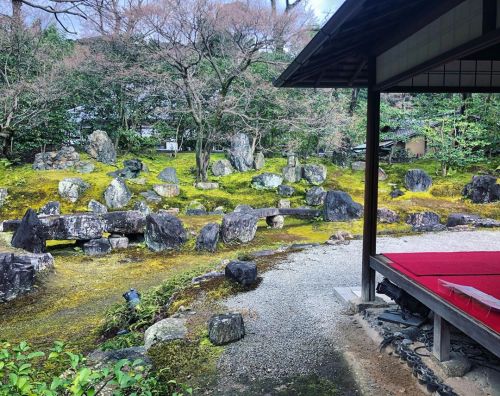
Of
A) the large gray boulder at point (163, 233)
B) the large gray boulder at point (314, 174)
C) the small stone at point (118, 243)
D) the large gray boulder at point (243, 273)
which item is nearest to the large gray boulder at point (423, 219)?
the large gray boulder at point (314, 174)

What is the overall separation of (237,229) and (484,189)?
8372mm

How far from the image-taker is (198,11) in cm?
1381

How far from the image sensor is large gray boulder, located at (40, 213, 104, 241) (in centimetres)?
1007

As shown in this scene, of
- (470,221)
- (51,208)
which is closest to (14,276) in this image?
(51,208)

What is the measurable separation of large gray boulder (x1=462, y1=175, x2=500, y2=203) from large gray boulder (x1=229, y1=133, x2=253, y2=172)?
8326 millimetres

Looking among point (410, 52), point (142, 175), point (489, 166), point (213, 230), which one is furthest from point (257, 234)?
point (489, 166)

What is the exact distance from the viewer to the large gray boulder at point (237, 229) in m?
10.5

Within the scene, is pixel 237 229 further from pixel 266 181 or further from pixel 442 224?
pixel 266 181

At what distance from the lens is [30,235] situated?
9.14 metres

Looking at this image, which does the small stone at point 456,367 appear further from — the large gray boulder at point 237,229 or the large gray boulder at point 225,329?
the large gray boulder at point 237,229

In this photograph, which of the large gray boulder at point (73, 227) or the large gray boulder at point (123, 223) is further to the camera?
the large gray boulder at point (123, 223)

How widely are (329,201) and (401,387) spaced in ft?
30.8

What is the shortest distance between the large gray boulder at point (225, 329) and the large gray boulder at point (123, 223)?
6.47 meters

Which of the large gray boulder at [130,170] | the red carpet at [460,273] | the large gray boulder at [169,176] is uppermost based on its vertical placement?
the large gray boulder at [130,170]
